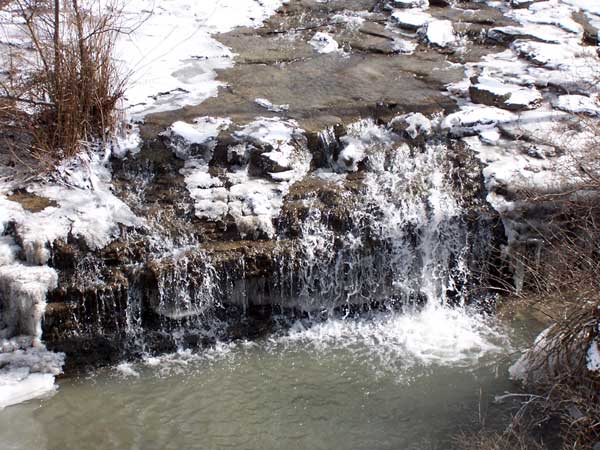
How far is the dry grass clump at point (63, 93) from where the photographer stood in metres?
5.68

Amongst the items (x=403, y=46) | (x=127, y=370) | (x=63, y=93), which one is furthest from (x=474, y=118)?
(x=127, y=370)

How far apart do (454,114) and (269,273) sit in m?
2.30

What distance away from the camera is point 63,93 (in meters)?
5.71

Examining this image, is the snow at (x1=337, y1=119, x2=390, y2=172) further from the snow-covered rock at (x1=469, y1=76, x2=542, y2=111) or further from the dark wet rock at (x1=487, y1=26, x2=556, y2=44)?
the dark wet rock at (x1=487, y1=26, x2=556, y2=44)

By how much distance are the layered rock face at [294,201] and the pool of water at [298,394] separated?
257mm

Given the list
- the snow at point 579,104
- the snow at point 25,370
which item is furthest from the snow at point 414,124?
the snow at point 25,370

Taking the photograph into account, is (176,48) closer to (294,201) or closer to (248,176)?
(248,176)

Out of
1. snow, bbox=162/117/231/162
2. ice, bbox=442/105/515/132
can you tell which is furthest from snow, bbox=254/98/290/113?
ice, bbox=442/105/515/132

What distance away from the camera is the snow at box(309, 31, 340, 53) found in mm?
7672

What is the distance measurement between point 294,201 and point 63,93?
194 centimetres

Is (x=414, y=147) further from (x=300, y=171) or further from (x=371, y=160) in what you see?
(x=300, y=171)

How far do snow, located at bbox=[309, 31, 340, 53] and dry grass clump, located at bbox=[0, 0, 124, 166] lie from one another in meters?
2.45

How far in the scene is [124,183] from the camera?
5770 millimetres

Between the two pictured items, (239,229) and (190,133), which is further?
(190,133)
